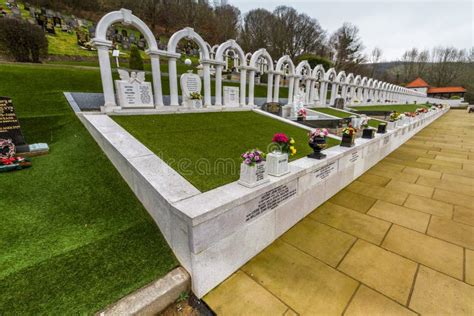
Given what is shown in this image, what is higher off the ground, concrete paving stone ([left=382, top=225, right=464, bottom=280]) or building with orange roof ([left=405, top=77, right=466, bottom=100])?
building with orange roof ([left=405, top=77, right=466, bottom=100])

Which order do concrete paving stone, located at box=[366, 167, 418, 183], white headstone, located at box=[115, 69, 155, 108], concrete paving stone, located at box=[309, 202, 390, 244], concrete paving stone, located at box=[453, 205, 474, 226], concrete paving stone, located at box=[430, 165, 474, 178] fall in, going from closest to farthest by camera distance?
concrete paving stone, located at box=[309, 202, 390, 244], concrete paving stone, located at box=[453, 205, 474, 226], concrete paving stone, located at box=[366, 167, 418, 183], concrete paving stone, located at box=[430, 165, 474, 178], white headstone, located at box=[115, 69, 155, 108]

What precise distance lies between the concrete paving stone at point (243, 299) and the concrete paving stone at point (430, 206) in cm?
391

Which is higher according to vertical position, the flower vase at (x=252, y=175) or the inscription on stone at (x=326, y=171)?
the flower vase at (x=252, y=175)

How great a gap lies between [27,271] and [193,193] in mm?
1927

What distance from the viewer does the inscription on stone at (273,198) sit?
10.1 ft

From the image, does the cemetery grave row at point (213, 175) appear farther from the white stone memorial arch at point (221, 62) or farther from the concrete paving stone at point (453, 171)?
the white stone memorial arch at point (221, 62)

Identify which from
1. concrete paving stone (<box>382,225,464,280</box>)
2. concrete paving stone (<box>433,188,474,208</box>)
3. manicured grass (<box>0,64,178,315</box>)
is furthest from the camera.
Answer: concrete paving stone (<box>433,188,474,208</box>)

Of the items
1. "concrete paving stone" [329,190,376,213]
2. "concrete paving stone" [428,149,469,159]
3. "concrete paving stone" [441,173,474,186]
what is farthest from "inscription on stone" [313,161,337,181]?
"concrete paving stone" [428,149,469,159]

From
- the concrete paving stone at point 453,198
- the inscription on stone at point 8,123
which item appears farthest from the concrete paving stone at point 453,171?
the inscription on stone at point 8,123

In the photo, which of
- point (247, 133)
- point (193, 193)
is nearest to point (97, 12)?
point (247, 133)

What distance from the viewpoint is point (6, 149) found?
468 centimetres

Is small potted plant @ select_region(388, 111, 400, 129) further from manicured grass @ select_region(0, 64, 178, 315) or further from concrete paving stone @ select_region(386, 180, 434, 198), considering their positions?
manicured grass @ select_region(0, 64, 178, 315)

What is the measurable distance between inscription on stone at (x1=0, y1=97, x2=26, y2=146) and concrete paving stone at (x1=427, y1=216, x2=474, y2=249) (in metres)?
8.97

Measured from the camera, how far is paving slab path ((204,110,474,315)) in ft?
7.95
